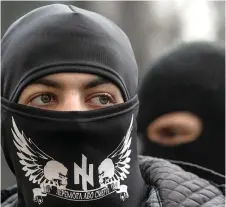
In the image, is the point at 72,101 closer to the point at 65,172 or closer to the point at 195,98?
the point at 65,172

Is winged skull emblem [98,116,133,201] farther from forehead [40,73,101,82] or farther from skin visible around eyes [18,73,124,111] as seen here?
forehead [40,73,101,82]

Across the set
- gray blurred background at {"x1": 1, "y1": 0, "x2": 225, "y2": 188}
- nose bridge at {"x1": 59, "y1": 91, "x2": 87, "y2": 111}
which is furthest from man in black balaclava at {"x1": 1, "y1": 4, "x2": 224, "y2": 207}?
gray blurred background at {"x1": 1, "y1": 0, "x2": 225, "y2": 188}

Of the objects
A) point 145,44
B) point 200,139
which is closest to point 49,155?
point 200,139

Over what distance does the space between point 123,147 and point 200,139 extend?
1.42 meters

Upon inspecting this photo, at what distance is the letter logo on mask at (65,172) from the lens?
2.46 m

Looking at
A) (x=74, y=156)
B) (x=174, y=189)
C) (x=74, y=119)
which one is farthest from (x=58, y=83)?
(x=174, y=189)

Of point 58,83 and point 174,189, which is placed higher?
point 58,83

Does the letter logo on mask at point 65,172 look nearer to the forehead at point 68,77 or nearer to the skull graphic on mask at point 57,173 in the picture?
the skull graphic on mask at point 57,173

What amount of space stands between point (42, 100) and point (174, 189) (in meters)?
0.64

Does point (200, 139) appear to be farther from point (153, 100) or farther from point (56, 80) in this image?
point (56, 80)

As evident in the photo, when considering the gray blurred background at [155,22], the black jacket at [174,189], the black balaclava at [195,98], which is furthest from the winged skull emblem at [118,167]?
the gray blurred background at [155,22]

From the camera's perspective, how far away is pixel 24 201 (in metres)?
2.61

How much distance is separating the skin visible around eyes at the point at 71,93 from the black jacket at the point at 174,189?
1.16 feet

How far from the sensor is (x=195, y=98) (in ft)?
12.9
